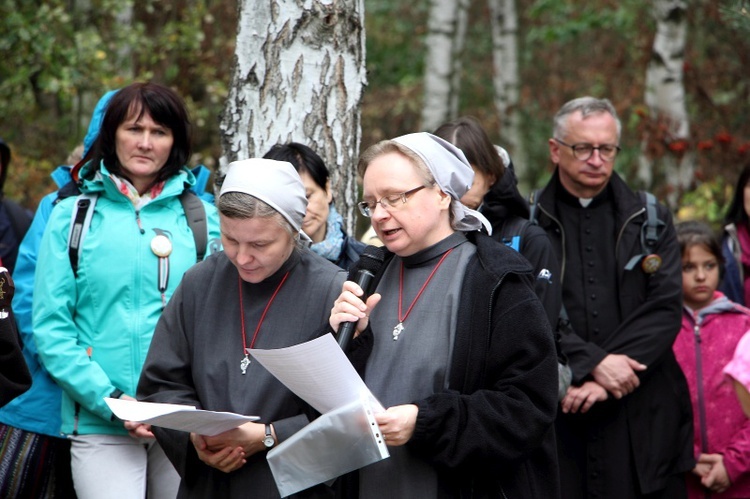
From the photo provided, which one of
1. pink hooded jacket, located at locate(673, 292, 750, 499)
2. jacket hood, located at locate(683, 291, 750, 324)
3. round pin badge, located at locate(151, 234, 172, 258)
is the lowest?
pink hooded jacket, located at locate(673, 292, 750, 499)

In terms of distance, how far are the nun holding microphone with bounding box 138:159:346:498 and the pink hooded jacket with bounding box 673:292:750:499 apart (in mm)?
2701

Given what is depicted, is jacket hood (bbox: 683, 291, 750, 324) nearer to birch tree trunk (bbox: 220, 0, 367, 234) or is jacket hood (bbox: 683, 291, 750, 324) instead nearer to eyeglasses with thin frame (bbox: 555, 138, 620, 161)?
eyeglasses with thin frame (bbox: 555, 138, 620, 161)

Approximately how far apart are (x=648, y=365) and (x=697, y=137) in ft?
26.8

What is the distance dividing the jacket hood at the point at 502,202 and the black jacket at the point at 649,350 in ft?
1.68

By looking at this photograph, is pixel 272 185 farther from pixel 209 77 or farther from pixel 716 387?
pixel 209 77

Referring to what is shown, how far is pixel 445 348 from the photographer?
3.55m

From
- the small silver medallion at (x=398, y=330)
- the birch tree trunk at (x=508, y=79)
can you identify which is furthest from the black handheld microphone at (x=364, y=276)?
the birch tree trunk at (x=508, y=79)

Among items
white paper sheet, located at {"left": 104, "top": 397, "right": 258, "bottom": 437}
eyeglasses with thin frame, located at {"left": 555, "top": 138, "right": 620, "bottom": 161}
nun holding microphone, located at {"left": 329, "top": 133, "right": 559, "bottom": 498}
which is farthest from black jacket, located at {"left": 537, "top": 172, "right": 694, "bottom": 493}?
white paper sheet, located at {"left": 104, "top": 397, "right": 258, "bottom": 437}

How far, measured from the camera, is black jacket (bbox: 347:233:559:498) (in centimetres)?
342

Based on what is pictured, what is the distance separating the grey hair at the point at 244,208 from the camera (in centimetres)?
377

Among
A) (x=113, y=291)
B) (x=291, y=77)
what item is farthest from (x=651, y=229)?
(x=113, y=291)

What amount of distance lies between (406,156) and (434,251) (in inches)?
13.9

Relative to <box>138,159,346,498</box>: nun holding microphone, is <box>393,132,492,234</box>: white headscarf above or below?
above

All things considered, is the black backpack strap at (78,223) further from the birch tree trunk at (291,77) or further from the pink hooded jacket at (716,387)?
the pink hooded jacket at (716,387)
